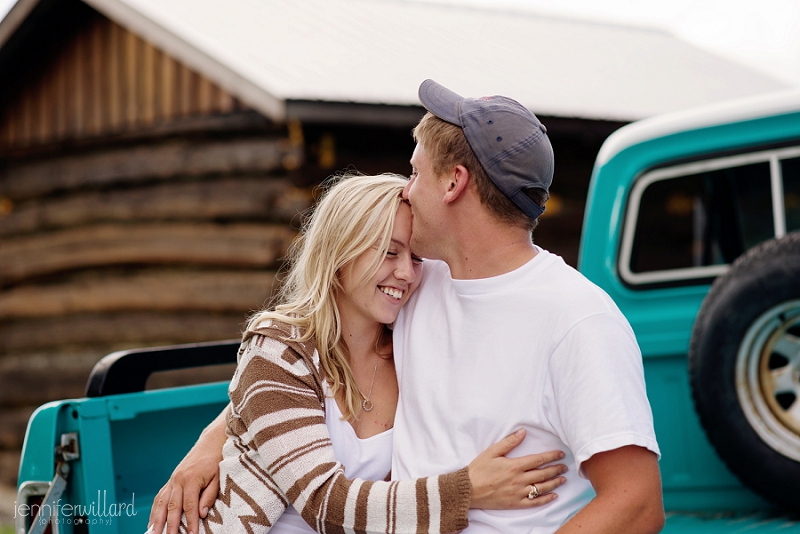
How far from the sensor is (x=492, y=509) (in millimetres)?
1854

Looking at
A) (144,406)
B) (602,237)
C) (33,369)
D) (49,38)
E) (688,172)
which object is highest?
(49,38)

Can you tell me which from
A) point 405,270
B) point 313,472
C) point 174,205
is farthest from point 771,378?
point 174,205

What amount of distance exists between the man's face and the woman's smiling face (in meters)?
0.05

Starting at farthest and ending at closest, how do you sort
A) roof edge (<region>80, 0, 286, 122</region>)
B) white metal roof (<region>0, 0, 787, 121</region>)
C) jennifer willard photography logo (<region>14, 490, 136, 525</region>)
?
white metal roof (<region>0, 0, 787, 121</region>), roof edge (<region>80, 0, 286, 122</region>), jennifer willard photography logo (<region>14, 490, 136, 525</region>)

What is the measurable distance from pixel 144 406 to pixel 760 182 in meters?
2.59

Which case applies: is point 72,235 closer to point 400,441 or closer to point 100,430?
point 100,430

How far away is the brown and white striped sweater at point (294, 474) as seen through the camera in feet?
6.05

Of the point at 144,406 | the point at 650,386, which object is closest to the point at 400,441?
the point at 144,406

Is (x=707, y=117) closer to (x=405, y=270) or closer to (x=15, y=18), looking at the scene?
(x=405, y=270)

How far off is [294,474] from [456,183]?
82cm

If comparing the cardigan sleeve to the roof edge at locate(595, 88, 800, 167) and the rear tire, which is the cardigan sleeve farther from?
the roof edge at locate(595, 88, 800, 167)

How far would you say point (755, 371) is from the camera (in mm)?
2705

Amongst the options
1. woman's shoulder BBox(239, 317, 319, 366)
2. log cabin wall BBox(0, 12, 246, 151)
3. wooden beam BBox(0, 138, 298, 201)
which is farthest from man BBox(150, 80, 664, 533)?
log cabin wall BBox(0, 12, 246, 151)

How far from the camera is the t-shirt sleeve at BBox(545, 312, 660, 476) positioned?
1.68 m
